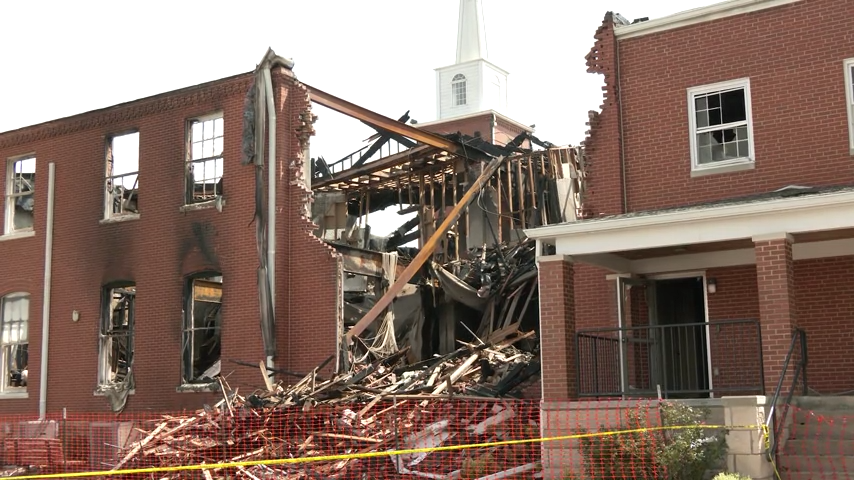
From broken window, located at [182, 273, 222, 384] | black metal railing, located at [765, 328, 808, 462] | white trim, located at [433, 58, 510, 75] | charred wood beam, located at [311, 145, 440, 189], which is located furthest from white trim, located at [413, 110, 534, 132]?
black metal railing, located at [765, 328, 808, 462]

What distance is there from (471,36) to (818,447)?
1917 inches

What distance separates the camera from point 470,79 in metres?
57.5

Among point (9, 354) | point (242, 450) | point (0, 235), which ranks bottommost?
point (242, 450)

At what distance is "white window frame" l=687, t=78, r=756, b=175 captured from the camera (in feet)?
57.8

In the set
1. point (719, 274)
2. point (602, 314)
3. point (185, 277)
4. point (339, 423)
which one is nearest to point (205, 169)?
point (185, 277)

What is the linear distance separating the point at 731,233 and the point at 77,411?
52.7 ft

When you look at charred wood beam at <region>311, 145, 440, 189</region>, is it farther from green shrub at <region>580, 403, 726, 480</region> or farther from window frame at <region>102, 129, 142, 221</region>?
green shrub at <region>580, 403, 726, 480</region>

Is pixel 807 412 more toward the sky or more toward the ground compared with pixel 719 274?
more toward the ground

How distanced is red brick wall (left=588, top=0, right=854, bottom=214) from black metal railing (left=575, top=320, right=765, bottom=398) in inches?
92.5

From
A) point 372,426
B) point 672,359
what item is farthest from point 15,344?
point 672,359

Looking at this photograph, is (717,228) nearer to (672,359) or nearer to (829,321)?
(829,321)

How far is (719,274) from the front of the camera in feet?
57.7

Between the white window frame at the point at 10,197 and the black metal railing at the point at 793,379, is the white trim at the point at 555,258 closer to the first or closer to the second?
the black metal railing at the point at 793,379

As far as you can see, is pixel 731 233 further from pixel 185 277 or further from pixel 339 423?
pixel 185 277
